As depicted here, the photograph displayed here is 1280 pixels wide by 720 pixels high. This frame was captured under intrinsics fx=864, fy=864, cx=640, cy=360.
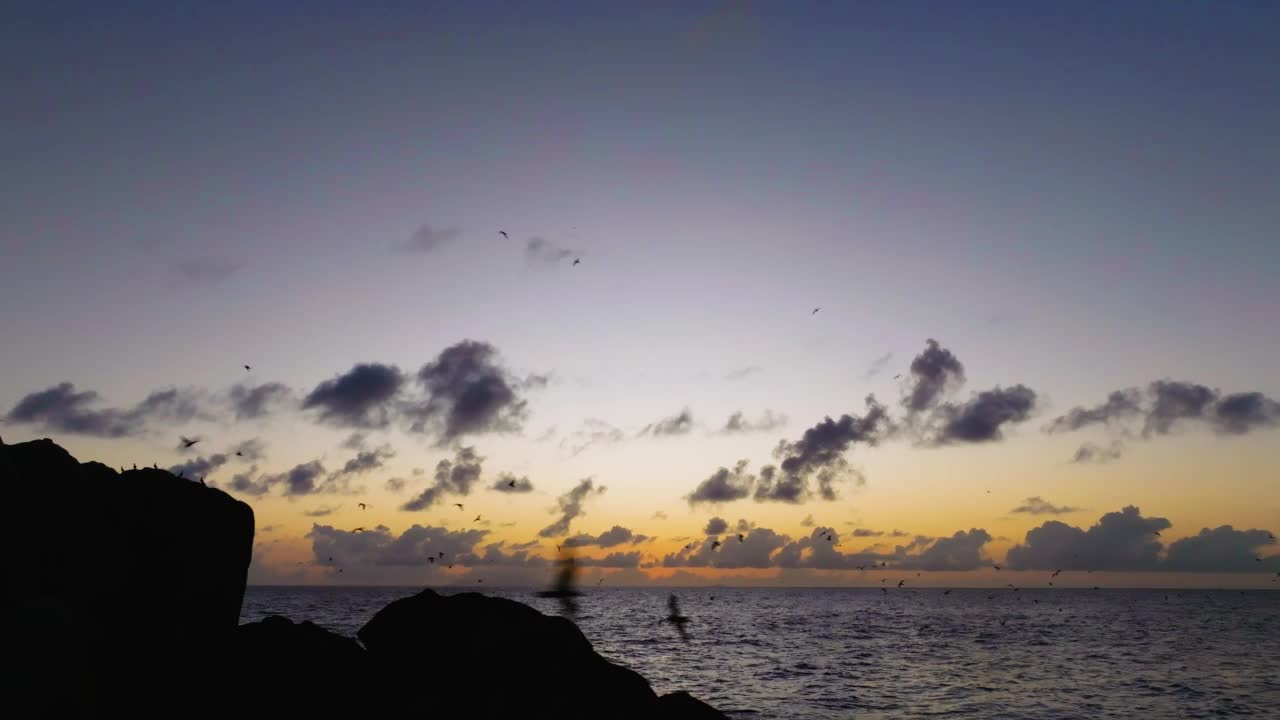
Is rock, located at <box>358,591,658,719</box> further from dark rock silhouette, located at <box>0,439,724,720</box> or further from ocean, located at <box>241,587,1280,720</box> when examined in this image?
ocean, located at <box>241,587,1280,720</box>

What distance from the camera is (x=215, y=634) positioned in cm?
2117

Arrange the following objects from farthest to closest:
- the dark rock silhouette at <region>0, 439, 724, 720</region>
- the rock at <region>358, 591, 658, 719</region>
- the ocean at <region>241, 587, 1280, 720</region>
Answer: the ocean at <region>241, 587, 1280, 720</region>
the rock at <region>358, 591, 658, 719</region>
the dark rock silhouette at <region>0, 439, 724, 720</region>

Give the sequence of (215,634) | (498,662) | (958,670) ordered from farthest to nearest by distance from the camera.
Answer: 1. (958,670)
2. (215,634)
3. (498,662)

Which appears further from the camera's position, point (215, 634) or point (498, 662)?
point (215, 634)

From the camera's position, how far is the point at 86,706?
17.2m

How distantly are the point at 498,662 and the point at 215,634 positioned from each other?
713 centimetres

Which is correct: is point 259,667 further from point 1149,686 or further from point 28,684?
point 1149,686

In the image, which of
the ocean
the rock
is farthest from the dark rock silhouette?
the ocean

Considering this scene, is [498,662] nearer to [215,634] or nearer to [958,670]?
[215,634]

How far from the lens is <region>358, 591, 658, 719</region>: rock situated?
19844 millimetres

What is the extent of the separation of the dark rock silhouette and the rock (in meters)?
0.03

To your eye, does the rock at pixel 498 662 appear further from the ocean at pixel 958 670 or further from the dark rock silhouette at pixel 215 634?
the ocean at pixel 958 670

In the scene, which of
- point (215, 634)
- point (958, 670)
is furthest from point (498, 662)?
point (958, 670)

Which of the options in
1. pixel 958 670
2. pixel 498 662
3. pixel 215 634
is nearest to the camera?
pixel 498 662
